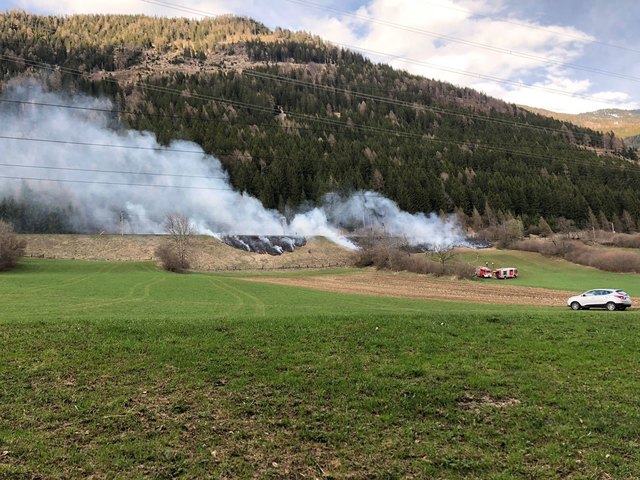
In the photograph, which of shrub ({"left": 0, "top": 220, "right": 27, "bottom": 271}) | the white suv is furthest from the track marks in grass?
shrub ({"left": 0, "top": 220, "right": 27, "bottom": 271})

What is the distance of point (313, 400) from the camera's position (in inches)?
417

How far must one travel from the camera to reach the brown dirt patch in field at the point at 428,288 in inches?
1724

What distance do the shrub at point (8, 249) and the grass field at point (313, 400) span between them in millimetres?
54828

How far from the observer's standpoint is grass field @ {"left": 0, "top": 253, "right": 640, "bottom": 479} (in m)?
8.24

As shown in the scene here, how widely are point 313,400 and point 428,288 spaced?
4630 cm

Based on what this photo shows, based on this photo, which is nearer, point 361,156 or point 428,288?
point 428,288

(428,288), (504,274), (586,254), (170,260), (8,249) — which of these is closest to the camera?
(428,288)

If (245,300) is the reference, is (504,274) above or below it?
above

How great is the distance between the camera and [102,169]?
106 m

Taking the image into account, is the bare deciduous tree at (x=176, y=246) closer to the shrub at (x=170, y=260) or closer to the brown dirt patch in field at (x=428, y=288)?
the shrub at (x=170, y=260)

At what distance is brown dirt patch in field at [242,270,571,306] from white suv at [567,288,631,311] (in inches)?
194

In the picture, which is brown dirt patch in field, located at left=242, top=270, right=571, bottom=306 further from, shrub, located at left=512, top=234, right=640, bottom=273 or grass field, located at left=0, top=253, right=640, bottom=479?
shrub, located at left=512, top=234, right=640, bottom=273

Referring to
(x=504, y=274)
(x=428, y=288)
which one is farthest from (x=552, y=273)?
(x=428, y=288)

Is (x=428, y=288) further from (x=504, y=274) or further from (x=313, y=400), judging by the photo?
(x=313, y=400)
